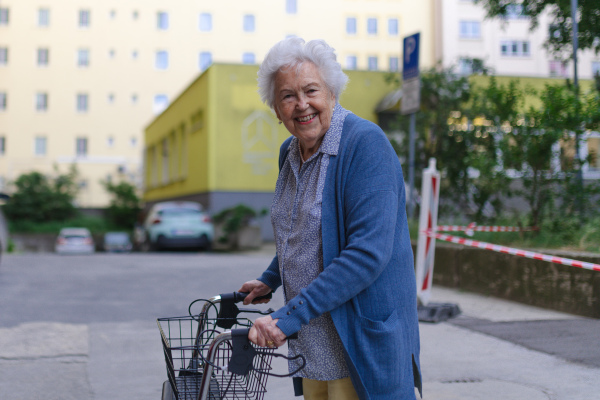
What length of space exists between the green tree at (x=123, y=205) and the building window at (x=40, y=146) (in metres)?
9.94

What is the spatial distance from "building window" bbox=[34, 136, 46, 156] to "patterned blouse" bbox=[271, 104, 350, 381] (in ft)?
175

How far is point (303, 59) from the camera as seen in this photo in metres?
2.41

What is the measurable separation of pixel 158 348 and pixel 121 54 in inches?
1993

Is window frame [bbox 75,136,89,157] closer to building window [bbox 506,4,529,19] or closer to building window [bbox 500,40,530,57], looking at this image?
building window [bbox 500,40,530,57]

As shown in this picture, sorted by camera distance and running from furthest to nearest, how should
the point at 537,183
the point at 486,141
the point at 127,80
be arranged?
the point at 127,80 → the point at 486,141 → the point at 537,183

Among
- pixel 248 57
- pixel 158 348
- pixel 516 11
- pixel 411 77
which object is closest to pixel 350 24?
pixel 248 57

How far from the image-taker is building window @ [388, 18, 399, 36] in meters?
54.6

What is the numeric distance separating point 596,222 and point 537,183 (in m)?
0.95

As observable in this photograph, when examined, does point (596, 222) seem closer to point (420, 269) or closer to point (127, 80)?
point (420, 269)

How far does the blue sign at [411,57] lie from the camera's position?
8695mm

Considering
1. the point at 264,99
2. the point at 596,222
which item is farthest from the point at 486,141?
the point at 264,99

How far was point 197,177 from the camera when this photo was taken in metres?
30.0

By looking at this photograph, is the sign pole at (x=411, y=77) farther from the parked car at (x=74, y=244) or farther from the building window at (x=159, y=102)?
the building window at (x=159, y=102)

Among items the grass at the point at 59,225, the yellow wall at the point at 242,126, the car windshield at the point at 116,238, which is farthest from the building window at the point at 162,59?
the yellow wall at the point at 242,126
